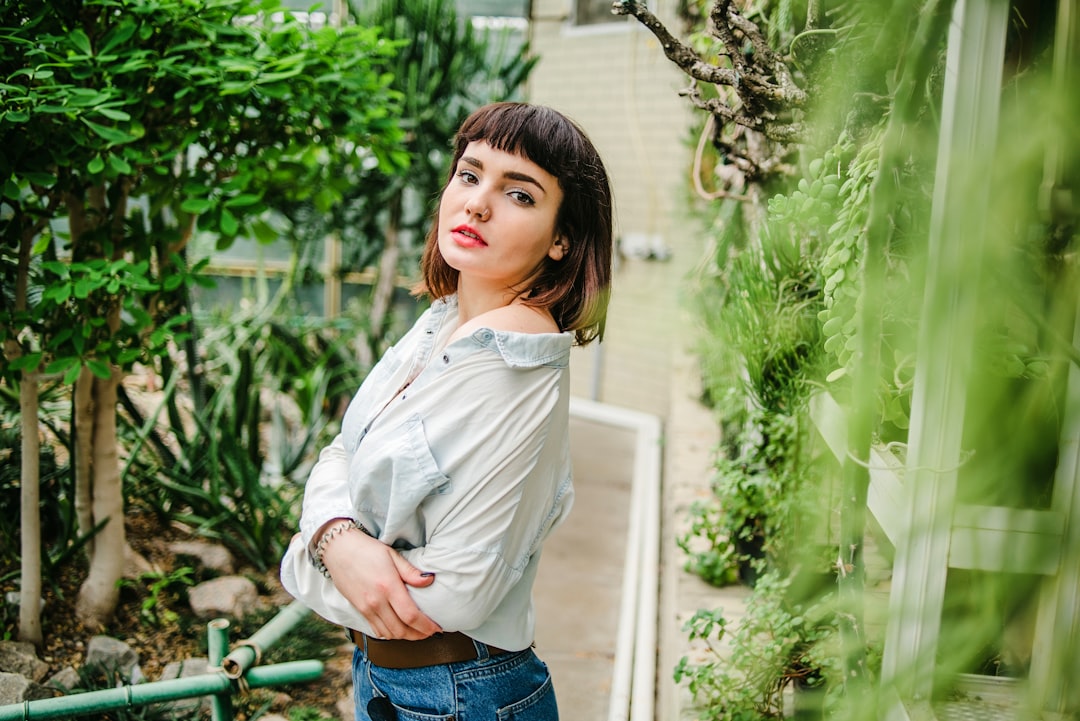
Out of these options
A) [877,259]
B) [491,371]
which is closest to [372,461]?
[491,371]

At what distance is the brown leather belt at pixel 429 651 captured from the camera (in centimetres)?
124

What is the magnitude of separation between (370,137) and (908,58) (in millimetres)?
2214

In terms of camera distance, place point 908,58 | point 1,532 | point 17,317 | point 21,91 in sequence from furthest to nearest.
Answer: point 1,532
point 17,317
point 21,91
point 908,58

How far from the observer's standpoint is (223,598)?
281 centimetres

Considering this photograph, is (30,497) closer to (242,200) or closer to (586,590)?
(242,200)

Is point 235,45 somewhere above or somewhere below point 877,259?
above

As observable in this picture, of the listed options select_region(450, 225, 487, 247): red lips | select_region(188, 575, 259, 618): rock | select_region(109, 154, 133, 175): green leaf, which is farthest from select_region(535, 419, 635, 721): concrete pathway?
select_region(109, 154, 133, 175): green leaf

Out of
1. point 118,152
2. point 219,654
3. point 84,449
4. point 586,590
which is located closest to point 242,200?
point 118,152

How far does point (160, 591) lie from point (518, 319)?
216cm

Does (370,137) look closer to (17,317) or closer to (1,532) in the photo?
(17,317)

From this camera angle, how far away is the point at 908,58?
0.71 m

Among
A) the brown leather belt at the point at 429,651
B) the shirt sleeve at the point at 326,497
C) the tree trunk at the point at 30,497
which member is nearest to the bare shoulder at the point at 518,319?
the shirt sleeve at the point at 326,497

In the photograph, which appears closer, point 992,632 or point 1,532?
point 992,632

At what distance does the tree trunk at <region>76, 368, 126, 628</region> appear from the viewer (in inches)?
101
